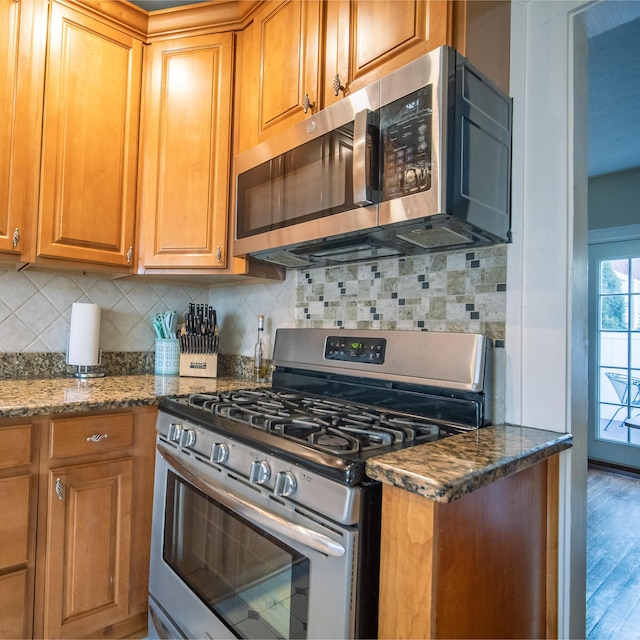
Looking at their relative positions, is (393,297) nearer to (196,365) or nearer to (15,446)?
(196,365)

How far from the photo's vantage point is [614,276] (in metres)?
3.83

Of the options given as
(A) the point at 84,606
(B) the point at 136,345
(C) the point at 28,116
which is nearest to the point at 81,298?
(B) the point at 136,345

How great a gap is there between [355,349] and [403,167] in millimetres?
635

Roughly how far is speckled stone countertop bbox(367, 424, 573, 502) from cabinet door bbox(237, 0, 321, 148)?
1118mm

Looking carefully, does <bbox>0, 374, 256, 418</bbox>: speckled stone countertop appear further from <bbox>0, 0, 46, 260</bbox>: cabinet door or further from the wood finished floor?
the wood finished floor

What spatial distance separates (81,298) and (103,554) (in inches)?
44.0

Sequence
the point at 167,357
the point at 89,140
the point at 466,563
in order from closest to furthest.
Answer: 1. the point at 466,563
2. the point at 89,140
3. the point at 167,357

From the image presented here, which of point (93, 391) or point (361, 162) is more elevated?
point (361, 162)

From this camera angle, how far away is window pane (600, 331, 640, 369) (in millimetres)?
3725

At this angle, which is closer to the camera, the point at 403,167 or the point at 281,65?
the point at 403,167

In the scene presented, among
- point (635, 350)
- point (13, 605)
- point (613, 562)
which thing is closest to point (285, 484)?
point (13, 605)

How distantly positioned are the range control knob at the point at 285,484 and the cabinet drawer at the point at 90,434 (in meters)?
0.74

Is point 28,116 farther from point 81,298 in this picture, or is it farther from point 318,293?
point 318,293

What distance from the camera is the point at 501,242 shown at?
1.25m
